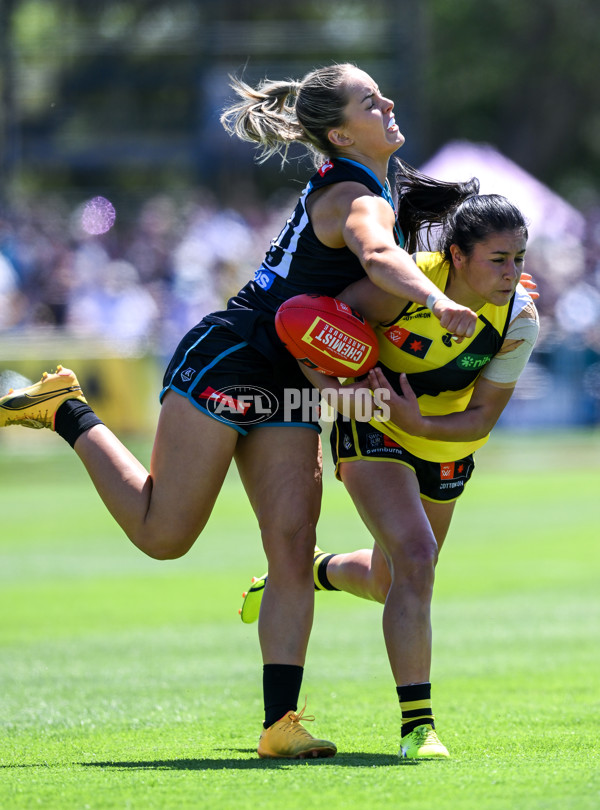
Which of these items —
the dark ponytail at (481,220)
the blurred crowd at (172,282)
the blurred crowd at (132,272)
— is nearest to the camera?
the dark ponytail at (481,220)

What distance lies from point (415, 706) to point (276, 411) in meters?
1.20

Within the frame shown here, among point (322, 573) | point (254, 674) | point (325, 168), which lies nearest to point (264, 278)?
point (325, 168)

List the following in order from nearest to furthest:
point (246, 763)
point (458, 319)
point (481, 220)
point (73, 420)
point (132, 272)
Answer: point (458, 319) → point (246, 763) → point (481, 220) → point (73, 420) → point (132, 272)

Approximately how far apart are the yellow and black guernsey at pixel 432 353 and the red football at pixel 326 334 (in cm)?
17

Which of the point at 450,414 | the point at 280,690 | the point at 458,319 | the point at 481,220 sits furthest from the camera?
the point at 450,414

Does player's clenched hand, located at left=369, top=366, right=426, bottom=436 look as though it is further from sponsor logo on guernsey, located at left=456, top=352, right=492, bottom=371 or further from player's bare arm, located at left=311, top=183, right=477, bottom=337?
player's bare arm, located at left=311, top=183, right=477, bottom=337

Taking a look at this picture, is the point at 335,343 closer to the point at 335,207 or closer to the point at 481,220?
the point at 335,207

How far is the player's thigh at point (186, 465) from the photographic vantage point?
16.6 ft

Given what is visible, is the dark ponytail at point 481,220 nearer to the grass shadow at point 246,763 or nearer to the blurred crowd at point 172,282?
the grass shadow at point 246,763

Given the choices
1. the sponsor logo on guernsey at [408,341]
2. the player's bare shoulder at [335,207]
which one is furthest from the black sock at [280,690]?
the player's bare shoulder at [335,207]

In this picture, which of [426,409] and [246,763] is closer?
[246,763]

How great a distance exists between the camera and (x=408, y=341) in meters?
5.11

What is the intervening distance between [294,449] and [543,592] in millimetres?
5202

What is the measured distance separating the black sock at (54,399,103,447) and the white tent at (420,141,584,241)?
17345 mm
